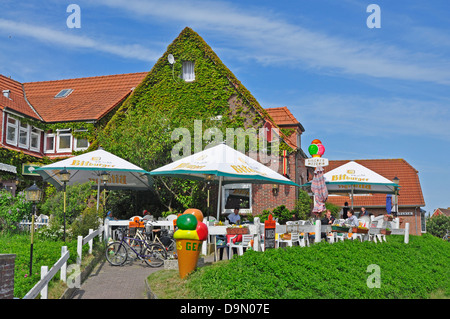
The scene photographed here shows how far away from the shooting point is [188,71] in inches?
1163

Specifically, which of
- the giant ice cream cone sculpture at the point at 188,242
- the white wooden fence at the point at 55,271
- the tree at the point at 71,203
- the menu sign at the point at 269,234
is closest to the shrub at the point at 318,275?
the giant ice cream cone sculpture at the point at 188,242

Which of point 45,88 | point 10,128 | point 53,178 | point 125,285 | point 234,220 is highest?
point 45,88

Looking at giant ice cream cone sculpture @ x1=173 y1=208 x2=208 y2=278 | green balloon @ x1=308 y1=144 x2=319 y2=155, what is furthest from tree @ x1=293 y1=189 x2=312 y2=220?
giant ice cream cone sculpture @ x1=173 y1=208 x2=208 y2=278

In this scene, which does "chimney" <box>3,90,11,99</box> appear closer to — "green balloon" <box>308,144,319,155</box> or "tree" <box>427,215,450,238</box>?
"green balloon" <box>308,144,319,155</box>

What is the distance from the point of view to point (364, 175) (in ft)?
74.0

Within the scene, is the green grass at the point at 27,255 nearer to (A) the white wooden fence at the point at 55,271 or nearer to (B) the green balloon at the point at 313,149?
(A) the white wooden fence at the point at 55,271

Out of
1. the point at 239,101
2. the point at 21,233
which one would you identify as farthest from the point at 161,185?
the point at 21,233

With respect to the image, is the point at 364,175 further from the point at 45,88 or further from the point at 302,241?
the point at 45,88

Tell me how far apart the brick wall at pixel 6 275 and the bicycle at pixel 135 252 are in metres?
6.25

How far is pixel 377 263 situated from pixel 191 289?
21.1ft

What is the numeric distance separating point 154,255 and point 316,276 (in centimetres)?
526

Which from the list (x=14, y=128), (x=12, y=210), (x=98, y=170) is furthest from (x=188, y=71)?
(x=12, y=210)

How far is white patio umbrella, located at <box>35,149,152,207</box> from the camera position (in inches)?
718
